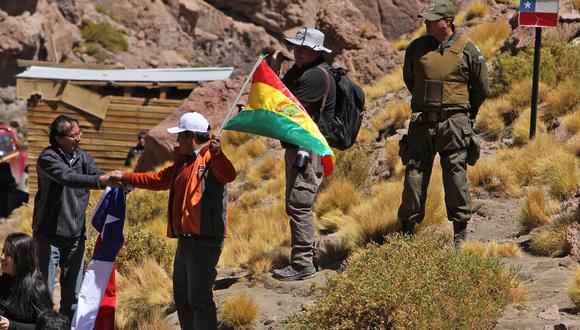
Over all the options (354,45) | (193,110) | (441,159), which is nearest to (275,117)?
(441,159)

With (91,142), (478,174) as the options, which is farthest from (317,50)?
(91,142)

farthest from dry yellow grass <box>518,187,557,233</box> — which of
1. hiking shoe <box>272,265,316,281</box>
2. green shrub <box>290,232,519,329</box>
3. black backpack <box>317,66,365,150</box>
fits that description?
hiking shoe <box>272,265,316,281</box>

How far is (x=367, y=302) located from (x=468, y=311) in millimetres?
684

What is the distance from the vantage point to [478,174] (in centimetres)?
1058

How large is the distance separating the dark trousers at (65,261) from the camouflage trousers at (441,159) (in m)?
2.80

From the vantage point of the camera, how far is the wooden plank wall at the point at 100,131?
1888 cm

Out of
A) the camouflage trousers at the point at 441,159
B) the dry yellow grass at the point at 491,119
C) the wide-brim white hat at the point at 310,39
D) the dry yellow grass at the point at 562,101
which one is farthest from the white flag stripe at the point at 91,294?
the dry yellow grass at the point at 562,101

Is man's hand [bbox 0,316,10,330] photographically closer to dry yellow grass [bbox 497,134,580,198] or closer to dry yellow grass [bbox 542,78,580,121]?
dry yellow grass [bbox 497,134,580,198]

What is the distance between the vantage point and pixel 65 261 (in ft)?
25.1

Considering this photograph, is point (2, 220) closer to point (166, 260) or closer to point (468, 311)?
point (166, 260)

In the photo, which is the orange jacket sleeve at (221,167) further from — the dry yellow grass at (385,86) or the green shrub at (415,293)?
the dry yellow grass at (385,86)

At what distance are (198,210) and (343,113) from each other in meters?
2.06

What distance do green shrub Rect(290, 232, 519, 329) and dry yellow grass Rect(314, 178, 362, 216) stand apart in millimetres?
3616

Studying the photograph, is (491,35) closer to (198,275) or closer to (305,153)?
(305,153)
